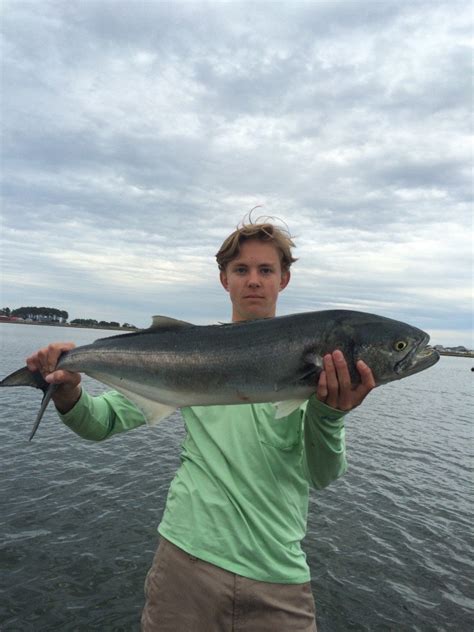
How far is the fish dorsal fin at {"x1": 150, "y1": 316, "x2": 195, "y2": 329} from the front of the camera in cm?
451

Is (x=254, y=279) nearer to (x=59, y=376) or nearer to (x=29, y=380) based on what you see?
(x=59, y=376)

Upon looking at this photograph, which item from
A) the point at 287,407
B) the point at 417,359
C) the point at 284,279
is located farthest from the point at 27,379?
the point at 417,359

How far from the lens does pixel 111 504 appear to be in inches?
458

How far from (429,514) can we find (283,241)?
38.5 feet

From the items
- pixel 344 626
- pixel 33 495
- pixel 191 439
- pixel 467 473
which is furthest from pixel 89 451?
pixel 467 473

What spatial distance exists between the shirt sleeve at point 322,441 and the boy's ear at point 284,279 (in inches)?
64.1

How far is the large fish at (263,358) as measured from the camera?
12.6 ft

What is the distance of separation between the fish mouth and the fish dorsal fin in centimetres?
202

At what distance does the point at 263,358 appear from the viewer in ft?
13.0

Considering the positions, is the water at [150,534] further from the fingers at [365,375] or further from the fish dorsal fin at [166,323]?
the fingers at [365,375]

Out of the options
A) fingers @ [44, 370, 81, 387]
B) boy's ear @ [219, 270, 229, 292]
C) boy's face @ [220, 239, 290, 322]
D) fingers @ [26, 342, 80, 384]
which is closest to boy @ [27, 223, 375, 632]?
fingers @ [44, 370, 81, 387]

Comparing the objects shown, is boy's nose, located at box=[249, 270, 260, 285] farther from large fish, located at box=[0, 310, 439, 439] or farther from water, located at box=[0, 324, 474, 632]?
water, located at box=[0, 324, 474, 632]

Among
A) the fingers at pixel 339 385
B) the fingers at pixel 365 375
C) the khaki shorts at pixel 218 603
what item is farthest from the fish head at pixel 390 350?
the khaki shorts at pixel 218 603

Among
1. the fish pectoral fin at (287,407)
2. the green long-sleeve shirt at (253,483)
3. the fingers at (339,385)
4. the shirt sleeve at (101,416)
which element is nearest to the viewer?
the green long-sleeve shirt at (253,483)
